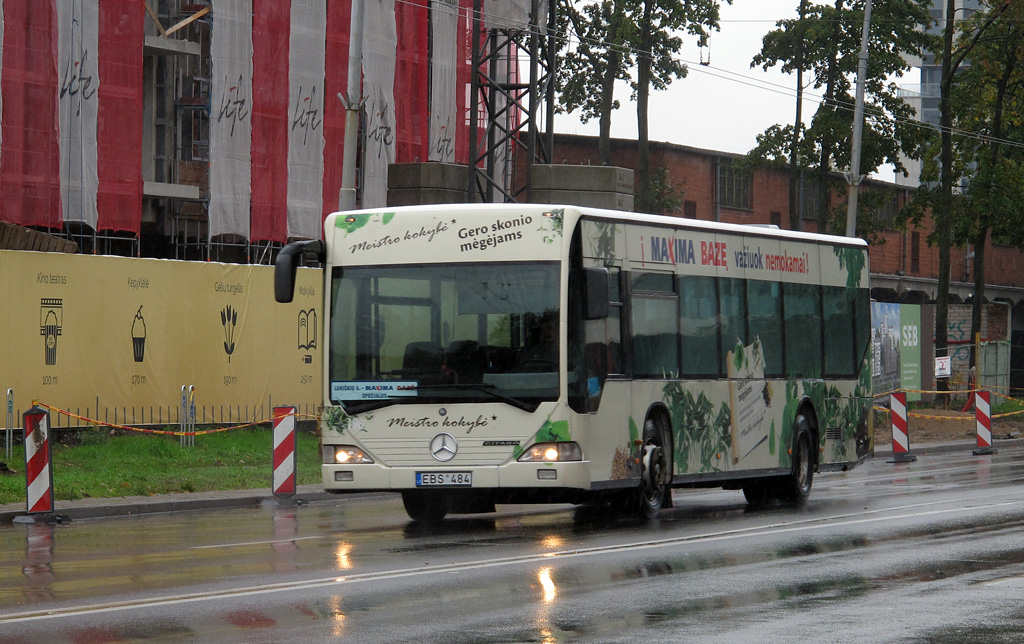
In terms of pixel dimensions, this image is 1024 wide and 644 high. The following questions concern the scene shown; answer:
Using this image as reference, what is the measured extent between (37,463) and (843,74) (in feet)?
115

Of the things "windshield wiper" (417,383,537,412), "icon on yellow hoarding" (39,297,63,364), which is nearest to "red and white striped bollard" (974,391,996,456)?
"icon on yellow hoarding" (39,297,63,364)

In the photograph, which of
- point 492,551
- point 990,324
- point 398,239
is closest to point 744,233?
point 398,239

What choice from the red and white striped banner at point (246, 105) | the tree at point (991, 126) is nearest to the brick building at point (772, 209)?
the tree at point (991, 126)

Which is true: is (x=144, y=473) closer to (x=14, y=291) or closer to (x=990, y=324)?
(x=14, y=291)

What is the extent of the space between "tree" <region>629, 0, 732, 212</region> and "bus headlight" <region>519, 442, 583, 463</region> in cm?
3552

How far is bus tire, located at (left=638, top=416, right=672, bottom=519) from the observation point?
15734 mm

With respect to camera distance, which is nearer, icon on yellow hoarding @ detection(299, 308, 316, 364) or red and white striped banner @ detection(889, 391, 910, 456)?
red and white striped banner @ detection(889, 391, 910, 456)

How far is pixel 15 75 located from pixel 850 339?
19.5 meters

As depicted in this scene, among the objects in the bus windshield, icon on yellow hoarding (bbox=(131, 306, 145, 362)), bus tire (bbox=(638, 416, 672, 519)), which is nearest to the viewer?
the bus windshield

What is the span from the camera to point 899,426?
28.9m

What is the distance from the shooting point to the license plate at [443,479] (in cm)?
1441

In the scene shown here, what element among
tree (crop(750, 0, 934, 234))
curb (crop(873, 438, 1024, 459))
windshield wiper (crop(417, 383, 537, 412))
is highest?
tree (crop(750, 0, 934, 234))

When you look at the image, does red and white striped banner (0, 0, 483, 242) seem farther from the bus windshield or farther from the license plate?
the license plate

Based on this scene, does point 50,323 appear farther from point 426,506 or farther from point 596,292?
point 596,292
